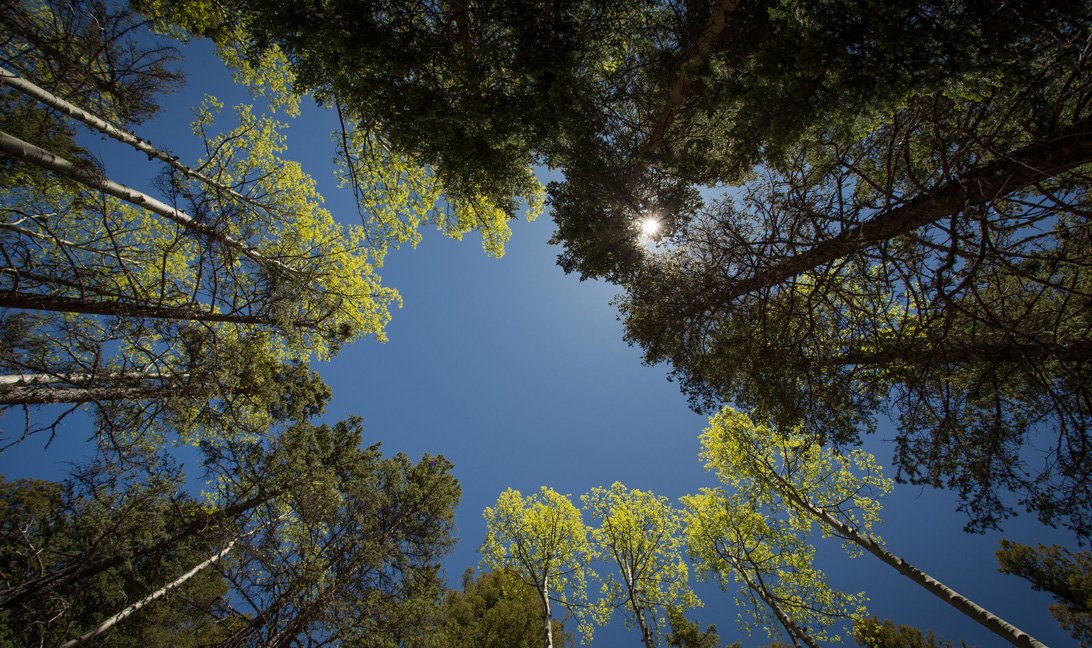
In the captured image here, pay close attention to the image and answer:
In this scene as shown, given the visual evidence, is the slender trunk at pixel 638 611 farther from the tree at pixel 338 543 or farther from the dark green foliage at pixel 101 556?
the dark green foliage at pixel 101 556

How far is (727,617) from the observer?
140 feet

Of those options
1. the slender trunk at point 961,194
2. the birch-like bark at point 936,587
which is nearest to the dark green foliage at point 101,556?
the slender trunk at point 961,194

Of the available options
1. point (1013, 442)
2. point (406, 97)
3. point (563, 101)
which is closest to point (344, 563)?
point (406, 97)

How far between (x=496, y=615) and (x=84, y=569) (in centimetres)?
1006

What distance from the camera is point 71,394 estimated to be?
21.8 feet

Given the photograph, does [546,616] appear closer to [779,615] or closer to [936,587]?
[779,615]

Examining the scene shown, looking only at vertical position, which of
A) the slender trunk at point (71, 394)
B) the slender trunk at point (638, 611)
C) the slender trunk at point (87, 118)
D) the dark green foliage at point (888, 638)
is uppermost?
the slender trunk at point (87, 118)

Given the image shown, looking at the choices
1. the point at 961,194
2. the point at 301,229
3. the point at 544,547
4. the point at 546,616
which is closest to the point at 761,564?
the point at 546,616

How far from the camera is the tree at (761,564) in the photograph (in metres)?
9.85

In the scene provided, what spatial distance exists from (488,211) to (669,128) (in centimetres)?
477

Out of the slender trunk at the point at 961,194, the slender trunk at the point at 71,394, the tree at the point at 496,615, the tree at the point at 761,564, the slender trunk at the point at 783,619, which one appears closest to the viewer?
the slender trunk at the point at 961,194

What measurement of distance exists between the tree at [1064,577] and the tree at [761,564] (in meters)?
5.41

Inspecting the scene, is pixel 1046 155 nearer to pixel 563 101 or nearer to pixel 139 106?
pixel 563 101

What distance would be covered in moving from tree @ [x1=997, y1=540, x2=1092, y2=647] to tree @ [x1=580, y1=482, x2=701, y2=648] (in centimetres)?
923
